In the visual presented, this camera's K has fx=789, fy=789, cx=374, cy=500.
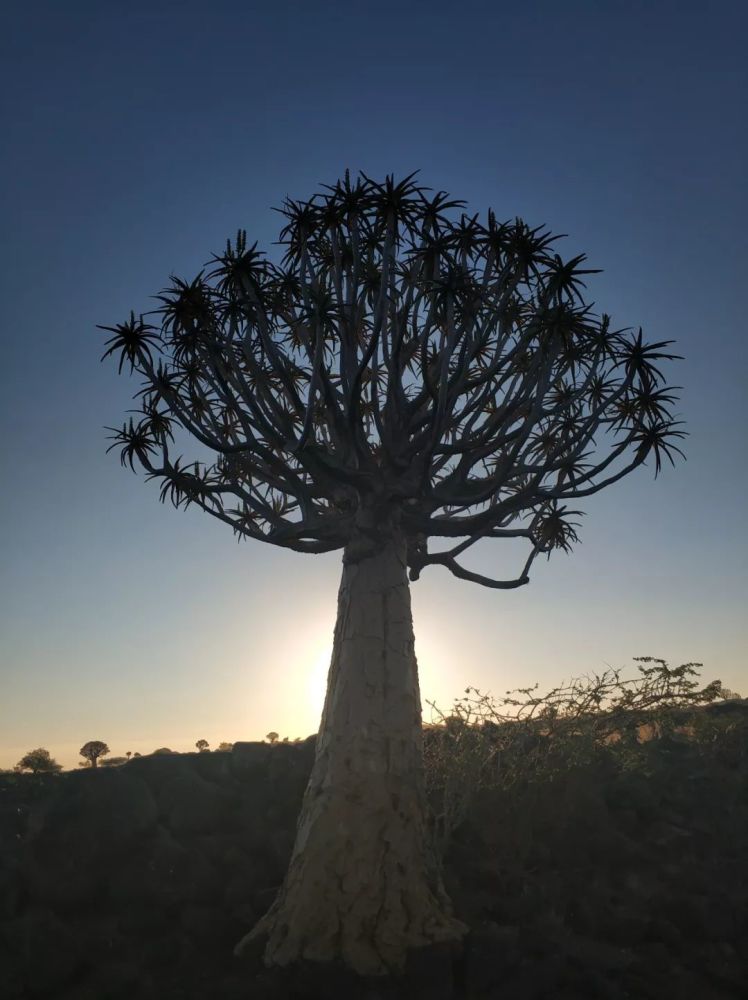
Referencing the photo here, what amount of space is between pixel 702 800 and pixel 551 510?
5.35 metres

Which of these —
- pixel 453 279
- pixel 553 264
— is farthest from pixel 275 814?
pixel 553 264

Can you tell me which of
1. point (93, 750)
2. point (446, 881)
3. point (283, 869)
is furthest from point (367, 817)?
point (93, 750)

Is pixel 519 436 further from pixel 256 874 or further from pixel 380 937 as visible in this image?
pixel 256 874

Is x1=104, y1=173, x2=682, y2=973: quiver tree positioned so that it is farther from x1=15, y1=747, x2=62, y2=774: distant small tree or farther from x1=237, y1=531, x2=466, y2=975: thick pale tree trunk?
x1=15, y1=747, x2=62, y2=774: distant small tree

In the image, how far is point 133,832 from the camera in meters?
11.0

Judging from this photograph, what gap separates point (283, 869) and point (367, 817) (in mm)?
2329

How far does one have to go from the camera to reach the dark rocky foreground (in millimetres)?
8516

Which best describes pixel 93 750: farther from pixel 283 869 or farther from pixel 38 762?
pixel 283 869

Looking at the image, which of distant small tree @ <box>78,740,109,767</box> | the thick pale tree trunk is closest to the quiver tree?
the thick pale tree trunk

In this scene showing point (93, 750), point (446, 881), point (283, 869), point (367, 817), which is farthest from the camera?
point (93, 750)

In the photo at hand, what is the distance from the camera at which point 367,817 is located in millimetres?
9102

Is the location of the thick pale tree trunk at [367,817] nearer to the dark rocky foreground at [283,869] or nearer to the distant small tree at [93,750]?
the dark rocky foreground at [283,869]

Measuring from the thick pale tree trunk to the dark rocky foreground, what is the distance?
0.36 metres

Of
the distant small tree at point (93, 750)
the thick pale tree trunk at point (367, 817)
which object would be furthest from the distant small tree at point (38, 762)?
the thick pale tree trunk at point (367, 817)
